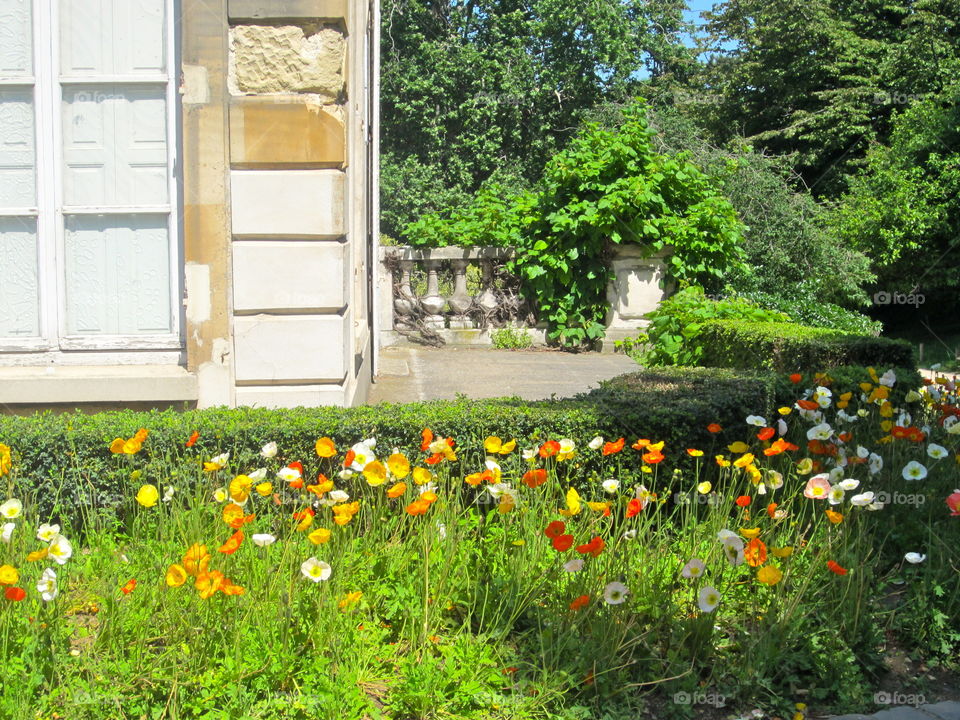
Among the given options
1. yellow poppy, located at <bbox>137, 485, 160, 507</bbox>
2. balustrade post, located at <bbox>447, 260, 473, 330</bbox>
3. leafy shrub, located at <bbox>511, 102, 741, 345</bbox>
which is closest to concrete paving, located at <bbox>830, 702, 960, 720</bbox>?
yellow poppy, located at <bbox>137, 485, 160, 507</bbox>

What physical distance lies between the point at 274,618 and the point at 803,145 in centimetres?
2446

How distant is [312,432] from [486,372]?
18.7 feet

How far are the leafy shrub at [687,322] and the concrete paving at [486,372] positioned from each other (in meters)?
0.60

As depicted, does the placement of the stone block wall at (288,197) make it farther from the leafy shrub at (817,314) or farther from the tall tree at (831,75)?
the tall tree at (831,75)

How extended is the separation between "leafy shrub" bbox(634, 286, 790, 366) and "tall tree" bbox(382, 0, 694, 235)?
14366 mm

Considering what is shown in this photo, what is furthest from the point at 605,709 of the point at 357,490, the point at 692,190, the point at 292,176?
the point at 692,190

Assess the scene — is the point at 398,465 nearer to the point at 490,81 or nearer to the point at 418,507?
the point at 418,507

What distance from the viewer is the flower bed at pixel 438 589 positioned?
3.05m

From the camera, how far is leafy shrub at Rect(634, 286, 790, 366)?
30.5 ft

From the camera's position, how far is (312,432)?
15.0ft

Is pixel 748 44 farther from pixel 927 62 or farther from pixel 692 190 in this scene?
pixel 692 190

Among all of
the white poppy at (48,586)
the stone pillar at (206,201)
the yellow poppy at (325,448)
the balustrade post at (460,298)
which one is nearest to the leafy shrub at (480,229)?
the balustrade post at (460,298)

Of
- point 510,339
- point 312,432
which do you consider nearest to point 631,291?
point 510,339

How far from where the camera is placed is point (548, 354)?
12.7 m
